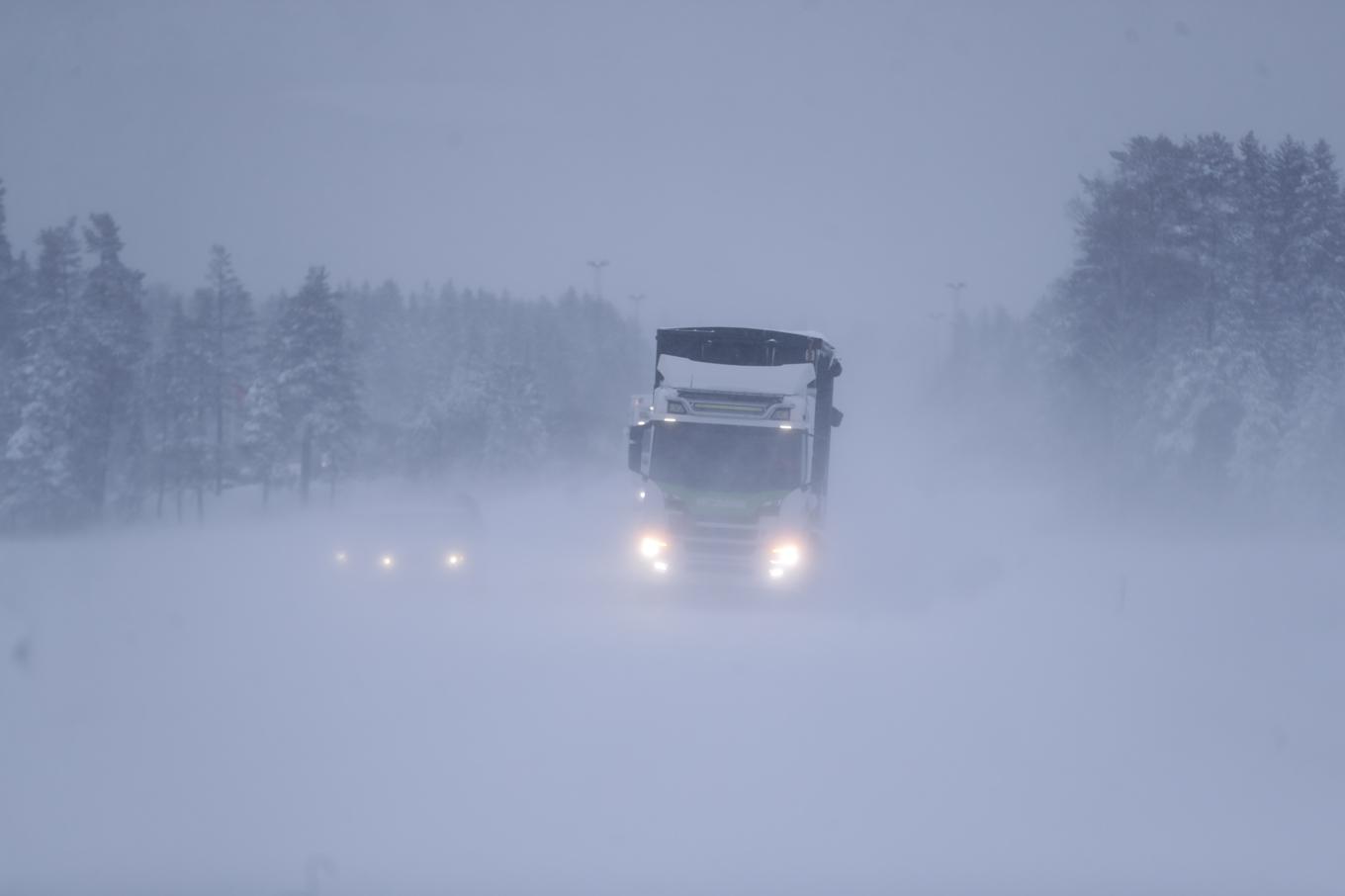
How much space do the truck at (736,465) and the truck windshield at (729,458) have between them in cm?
1

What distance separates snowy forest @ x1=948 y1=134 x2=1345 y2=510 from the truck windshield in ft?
94.5

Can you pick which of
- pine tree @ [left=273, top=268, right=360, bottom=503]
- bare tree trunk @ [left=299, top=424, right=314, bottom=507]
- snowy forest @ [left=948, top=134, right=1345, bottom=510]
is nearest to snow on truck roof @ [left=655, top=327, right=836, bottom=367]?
snowy forest @ [left=948, top=134, right=1345, bottom=510]

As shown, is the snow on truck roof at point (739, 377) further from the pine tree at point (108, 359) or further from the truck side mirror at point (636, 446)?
the pine tree at point (108, 359)

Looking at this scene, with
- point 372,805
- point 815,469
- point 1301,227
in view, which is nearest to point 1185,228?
point 1301,227

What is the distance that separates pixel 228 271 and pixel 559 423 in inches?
996

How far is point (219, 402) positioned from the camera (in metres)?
62.8

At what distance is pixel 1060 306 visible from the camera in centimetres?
4644

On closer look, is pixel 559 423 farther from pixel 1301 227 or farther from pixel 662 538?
pixel 662 538

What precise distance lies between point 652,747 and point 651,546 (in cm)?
846

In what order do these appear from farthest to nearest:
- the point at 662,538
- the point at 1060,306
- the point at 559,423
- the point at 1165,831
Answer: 1. the point at 559,423
2. the point at 1060,306
3. the point at 662,538
4. the point at 1165,831

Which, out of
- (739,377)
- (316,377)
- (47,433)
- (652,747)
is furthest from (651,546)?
(316,377)

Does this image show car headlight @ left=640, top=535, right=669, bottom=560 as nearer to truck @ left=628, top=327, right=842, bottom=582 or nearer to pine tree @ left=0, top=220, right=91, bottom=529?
truck @ left=628, top=327, right=842, bottom=582

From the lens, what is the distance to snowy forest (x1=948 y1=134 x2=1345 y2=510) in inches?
1578

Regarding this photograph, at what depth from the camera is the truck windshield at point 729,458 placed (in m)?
17.5
